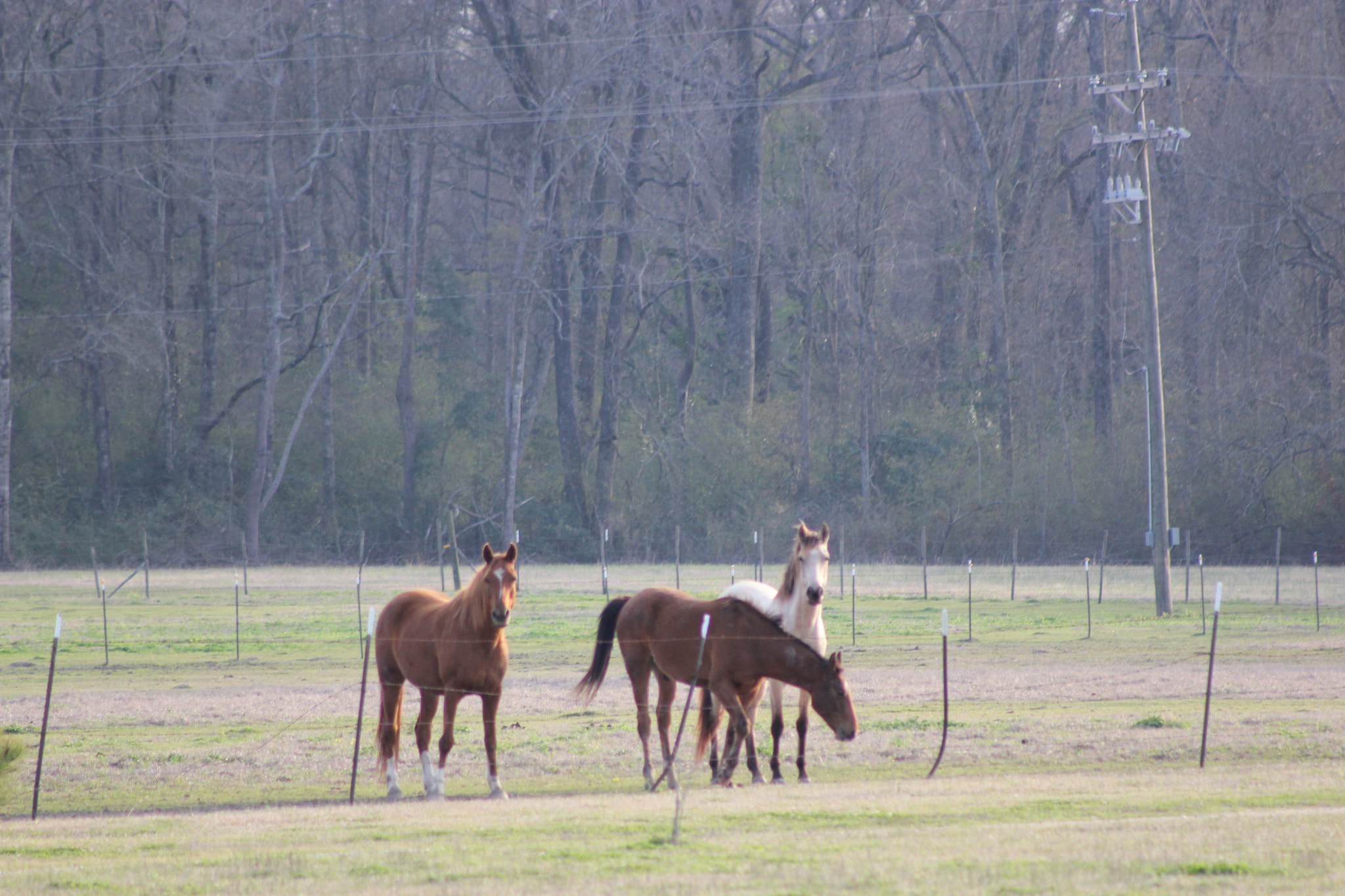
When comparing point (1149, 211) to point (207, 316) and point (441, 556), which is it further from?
point (207, 316)

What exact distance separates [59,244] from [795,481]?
87.8 feet

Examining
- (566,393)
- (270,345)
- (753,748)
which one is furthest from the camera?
(566,393)

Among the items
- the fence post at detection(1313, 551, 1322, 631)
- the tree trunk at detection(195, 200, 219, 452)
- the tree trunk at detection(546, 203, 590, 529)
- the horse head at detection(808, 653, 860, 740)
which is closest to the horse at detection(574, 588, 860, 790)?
the horse head at detection(808, 653, 860, 740)

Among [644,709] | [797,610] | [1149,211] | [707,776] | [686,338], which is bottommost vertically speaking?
[707,776]

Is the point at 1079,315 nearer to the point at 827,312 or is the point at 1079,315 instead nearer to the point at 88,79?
the point at 827,312

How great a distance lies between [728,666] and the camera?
418 inches

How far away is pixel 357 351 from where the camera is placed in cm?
5072

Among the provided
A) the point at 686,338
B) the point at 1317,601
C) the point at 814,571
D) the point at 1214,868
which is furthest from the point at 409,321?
the point at 1214,868

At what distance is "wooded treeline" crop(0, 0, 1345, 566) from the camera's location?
41.6 meters

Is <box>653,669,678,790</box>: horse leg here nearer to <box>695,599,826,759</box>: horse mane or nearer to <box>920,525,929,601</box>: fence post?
<box>695,599,826,759</box>: horse mane

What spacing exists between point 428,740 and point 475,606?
4.19ft

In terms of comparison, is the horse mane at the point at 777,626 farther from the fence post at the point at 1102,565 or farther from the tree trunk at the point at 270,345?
the tree trunk at the point at 270,345

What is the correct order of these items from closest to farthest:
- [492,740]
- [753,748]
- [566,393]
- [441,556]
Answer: [492,740], [753,748], [441,556], [566,393]

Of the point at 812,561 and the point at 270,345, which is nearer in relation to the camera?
the point at 812,561
